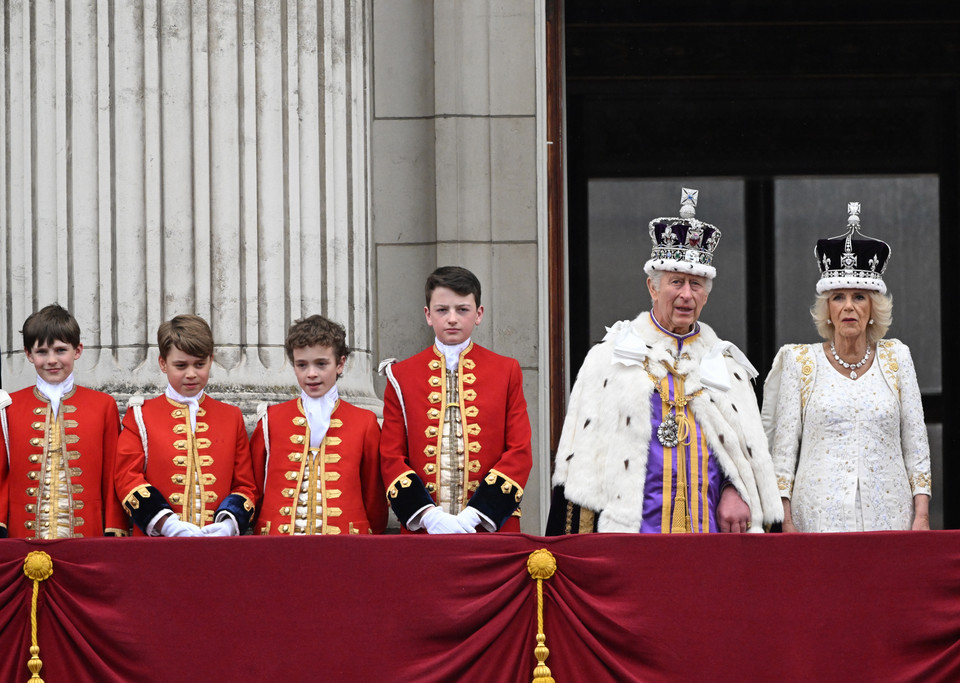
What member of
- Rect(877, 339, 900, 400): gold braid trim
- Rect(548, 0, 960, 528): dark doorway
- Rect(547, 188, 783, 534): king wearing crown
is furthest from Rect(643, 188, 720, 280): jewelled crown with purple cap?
Rect(548, 0, 960, 528): dark doorway

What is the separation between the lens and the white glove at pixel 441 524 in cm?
564

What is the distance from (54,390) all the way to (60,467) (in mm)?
306

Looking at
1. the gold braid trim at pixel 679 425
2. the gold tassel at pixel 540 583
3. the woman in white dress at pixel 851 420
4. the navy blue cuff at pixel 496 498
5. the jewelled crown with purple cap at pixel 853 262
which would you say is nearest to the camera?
the gold tassel at pixel 540 583

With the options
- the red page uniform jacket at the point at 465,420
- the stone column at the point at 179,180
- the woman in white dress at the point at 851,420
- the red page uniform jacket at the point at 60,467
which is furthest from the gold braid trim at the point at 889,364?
the red page uniform jacket at the point at 60,467

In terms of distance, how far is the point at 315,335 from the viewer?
233 inches

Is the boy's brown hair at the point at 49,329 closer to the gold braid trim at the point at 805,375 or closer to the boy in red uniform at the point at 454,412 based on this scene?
the boy in red uniform at the point at 454,412

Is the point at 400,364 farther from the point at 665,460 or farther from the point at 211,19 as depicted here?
the point at 211,19

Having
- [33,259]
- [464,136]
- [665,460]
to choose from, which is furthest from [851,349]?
[33,259]

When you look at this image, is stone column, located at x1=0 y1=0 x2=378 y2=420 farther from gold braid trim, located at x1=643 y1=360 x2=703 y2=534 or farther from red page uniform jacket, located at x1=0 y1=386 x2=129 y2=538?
gold braid trim, located at x1=643 y1=360 x2=703 y2=534

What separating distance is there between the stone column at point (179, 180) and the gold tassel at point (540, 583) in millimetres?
2461

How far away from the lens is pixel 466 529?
565cm

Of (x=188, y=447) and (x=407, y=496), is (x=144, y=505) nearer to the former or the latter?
(x=188, y=447)

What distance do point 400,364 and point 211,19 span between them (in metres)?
2.29

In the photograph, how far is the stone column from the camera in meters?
7.32
